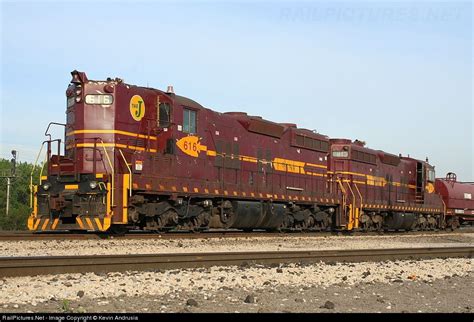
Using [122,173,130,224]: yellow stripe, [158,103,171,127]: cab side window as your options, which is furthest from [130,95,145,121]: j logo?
[122,173,130,224]: yellow stripe

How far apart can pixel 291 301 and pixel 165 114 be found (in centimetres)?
1122

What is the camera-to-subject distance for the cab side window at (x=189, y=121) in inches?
714

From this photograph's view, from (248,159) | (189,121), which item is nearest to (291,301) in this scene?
(189,121)

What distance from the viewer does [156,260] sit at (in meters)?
9.96

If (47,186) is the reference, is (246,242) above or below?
below

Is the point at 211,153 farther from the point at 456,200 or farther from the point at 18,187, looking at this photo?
the point at 18,187

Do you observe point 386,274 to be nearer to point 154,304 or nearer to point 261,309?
point 261,309

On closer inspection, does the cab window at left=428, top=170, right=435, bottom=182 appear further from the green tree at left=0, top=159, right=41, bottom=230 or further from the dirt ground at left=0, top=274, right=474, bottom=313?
the dirt ground at left=0, top=274, right=474, bottom=313

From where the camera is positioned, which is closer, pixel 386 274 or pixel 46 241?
pixel 386 274

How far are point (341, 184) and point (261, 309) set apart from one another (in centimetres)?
2031

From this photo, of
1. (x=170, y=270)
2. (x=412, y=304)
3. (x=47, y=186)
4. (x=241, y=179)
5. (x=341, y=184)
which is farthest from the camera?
(x=341, y=184)

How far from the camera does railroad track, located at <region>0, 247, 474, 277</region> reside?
340 inches

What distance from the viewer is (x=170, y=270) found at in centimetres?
948

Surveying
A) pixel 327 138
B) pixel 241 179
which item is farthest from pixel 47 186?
pixel 327 138
